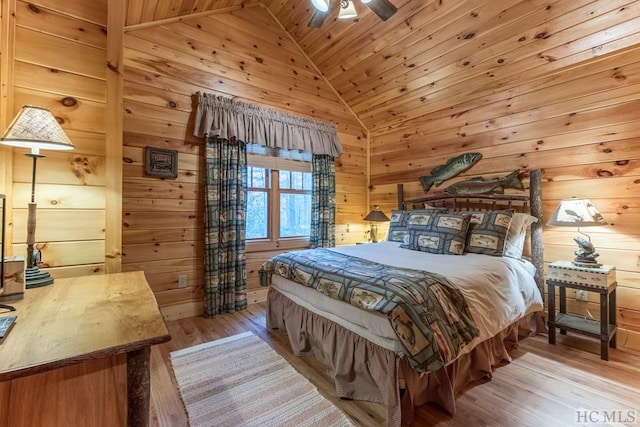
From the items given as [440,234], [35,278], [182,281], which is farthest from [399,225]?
[35,278]

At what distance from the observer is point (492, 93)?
3139 mm

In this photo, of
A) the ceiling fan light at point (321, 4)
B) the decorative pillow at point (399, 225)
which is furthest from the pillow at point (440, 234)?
the ceiling fan light at point (321, 4)

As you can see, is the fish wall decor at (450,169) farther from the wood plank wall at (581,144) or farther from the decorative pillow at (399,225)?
the decorative pillow at (399,225)

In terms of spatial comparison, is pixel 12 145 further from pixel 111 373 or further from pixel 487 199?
pixel 487 199

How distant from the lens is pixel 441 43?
2900 mm

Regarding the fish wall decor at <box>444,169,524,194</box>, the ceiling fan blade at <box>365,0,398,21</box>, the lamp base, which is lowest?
the lamp base

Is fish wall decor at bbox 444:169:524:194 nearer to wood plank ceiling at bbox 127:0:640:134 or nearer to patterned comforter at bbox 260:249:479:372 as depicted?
wood plank ceiling at bbox 127:0:640:134

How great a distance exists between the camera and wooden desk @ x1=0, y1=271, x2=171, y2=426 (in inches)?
29.9

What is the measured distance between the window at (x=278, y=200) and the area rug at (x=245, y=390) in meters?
1.55

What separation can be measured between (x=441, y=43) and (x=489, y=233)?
1.95m

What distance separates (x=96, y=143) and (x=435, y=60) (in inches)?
125

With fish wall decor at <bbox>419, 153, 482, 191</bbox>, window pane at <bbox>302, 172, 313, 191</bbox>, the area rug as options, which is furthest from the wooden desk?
fish wall decor at <bbox>419, 153, 482, 191</bbox>

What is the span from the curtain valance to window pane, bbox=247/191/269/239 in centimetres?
66

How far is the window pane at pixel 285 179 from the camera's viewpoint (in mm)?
3799
